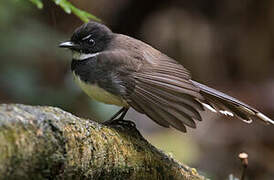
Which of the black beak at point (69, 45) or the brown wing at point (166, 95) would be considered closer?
the brown wing at point (166, 95)

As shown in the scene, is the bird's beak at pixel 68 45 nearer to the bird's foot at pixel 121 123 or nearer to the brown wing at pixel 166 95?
the brown wing at pixel 166 95

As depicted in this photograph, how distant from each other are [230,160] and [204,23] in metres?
2.63

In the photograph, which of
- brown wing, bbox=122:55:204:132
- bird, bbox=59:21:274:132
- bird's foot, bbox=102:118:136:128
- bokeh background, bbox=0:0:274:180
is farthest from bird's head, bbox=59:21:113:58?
bokeh background, bbox=0:0:274:180

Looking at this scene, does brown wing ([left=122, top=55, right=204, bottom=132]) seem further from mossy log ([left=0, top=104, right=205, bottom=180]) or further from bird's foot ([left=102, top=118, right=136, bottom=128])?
mossy log ([left=0, top=104, right=205, bottom=180])

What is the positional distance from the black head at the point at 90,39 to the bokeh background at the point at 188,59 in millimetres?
1760

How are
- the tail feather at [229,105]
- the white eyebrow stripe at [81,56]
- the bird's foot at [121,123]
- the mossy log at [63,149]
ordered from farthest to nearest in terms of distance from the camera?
1. the white eyebrow stripe at [81,56]
2. the tail feather at [229,105]
3. the bird's foot at [121,123]
4. the mossy log at [63,149]

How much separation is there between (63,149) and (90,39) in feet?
6.37

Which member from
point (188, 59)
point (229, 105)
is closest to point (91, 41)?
point (229, 105)

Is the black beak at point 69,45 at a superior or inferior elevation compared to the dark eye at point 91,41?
inferior

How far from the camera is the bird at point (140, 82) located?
3.34m

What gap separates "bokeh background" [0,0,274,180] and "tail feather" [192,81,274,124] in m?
2.00

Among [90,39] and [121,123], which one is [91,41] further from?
[121,123]

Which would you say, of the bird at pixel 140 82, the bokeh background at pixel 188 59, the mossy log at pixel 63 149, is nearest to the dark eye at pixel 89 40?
the bird at pixel 140 82

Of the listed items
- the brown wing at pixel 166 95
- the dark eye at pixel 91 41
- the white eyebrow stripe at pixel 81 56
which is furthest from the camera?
the dark eye at pixel 91 41
